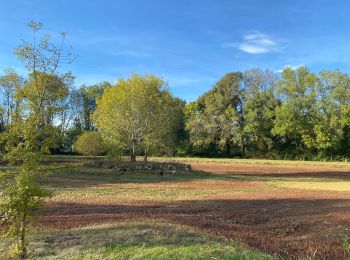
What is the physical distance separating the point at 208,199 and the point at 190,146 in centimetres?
5830

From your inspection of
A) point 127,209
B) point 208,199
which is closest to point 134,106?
point 208,199

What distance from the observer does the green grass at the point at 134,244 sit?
748 cm

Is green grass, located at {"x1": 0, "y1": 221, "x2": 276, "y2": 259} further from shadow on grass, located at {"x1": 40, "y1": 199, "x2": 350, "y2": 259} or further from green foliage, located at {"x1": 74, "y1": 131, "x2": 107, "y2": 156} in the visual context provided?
green foliage, located at {"x1": 74, "y1": 131, "x2": 107, "y2": 156}

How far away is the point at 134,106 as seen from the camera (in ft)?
150

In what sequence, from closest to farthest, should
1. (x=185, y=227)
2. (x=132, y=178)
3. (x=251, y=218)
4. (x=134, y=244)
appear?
(x=134, y=244)
(x=185, y=227)
(x=251, y=218)
(x=132, y=178)

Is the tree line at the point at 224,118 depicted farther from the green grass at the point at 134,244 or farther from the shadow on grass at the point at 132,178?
the green grass at the point at 134,244

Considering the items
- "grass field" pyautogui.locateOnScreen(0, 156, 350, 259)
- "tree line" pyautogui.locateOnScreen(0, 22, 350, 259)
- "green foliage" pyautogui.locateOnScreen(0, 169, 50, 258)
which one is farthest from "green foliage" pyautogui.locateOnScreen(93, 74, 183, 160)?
"green foliage" pyautogui.locateOnScreen(0, 169, 50, 258)

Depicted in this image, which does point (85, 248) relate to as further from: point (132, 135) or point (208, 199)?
point (132, 135)

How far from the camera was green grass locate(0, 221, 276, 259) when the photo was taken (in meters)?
7.48

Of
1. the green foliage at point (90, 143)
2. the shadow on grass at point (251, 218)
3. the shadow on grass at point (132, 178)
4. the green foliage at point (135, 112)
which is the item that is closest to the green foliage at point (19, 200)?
the shadow on grass at point (251, 218)

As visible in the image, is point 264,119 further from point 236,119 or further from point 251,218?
point 251,218

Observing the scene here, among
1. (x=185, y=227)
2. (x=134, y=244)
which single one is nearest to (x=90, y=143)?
(x=185, y=227)

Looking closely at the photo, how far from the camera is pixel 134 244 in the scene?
8.41m

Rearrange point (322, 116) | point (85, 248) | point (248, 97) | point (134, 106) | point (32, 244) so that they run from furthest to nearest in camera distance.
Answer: point (248, 97) < point (322, 116) < point (134, 106) < point (32, 244) < point (85, 248)
